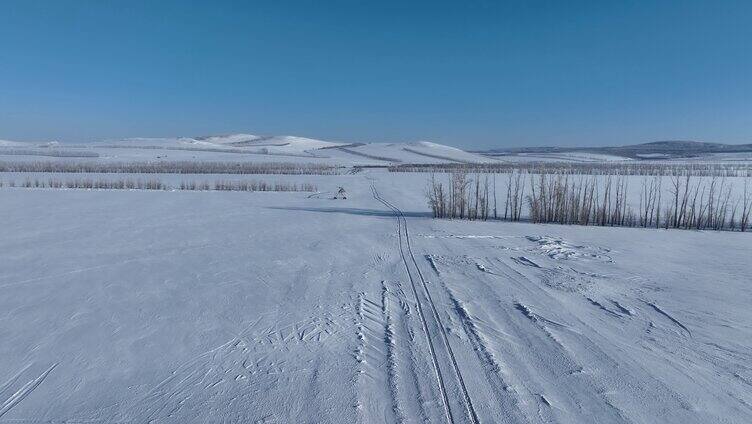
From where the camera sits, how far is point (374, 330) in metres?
4.59

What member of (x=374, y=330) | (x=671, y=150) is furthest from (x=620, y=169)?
(x=671, y=150)

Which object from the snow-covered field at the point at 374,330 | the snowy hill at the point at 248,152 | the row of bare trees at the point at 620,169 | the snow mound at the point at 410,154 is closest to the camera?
the snow-covered field at the point at 374,330

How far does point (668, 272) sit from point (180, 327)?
21.2 feet

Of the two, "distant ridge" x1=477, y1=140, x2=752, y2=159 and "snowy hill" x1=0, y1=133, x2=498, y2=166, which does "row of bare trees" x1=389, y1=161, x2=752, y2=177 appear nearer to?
"snowy hill" x1=0, y1=133, x2=498, y2=166

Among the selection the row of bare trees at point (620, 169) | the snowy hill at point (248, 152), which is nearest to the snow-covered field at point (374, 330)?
the row of bare trees at point (620, 169)

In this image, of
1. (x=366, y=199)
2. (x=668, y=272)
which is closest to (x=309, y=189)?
(x=366, y=199)

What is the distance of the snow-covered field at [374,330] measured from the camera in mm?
3277

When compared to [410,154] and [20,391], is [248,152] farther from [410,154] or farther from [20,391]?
[20,391]

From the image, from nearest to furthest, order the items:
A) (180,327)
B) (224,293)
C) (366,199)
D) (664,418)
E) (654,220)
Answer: (664,418) → (180,327) → (224,293) → (654,220) → (366,199)

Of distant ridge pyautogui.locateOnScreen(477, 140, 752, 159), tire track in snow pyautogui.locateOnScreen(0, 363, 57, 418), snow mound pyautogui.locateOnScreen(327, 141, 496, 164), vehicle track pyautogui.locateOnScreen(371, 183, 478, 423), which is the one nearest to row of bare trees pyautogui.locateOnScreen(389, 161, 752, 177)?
vehicle track pyautogui.locateOnScreen(371, 183, 478, 423)

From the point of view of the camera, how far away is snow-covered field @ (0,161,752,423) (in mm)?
3277

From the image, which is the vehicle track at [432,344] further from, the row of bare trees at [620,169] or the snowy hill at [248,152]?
the snowy hill at [248,152]

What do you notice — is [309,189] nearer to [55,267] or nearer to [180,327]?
[55,267]

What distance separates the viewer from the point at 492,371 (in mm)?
3713
